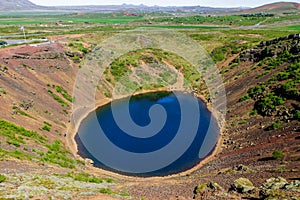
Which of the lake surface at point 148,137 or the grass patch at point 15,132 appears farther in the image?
the lake surface at point 148,137

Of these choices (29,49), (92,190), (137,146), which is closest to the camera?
(92,190)

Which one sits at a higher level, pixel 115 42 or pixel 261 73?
pixel 115 42

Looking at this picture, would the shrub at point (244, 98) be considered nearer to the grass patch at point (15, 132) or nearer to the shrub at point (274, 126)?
the shrub at point (274, 126)

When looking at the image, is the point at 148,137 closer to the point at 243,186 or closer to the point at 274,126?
the point at 274,126

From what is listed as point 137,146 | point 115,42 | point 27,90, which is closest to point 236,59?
point 115,42

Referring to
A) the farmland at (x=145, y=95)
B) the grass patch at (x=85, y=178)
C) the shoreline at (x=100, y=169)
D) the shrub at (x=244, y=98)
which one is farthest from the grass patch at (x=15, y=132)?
the shrub at (x=244, y=98)

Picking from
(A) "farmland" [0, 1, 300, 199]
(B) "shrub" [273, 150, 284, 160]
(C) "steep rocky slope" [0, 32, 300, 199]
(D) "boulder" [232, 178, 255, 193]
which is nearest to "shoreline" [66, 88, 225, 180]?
(A) "farmland" [0, 1, 300, 199]

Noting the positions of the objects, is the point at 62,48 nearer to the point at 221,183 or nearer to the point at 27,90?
the point at 27,90

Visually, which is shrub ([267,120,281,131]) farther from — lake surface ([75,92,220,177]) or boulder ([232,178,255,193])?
boulder ([232,178,255,193])

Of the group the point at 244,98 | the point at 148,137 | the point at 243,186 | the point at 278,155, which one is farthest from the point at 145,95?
the point at 243,186
